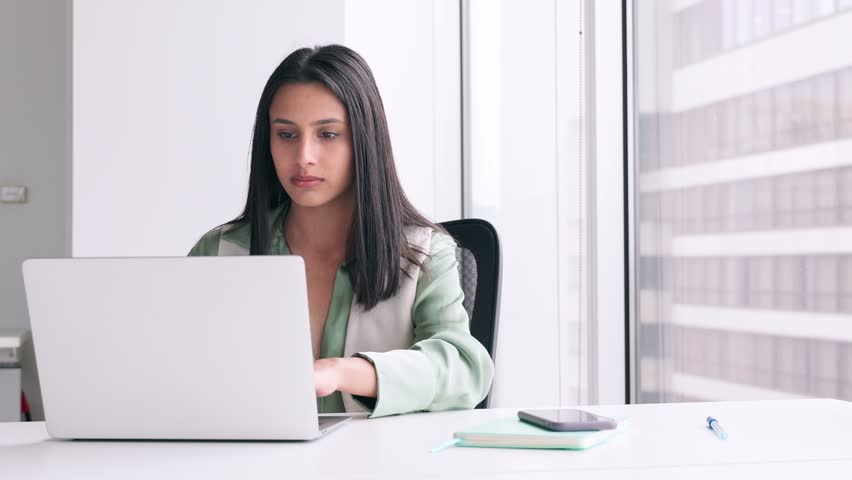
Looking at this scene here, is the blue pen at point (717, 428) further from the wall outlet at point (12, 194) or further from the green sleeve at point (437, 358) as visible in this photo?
the wall outlet at point (12, 194)

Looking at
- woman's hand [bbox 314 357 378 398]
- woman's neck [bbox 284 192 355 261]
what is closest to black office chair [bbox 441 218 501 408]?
woman's neck [bbox 284 192 355 261]

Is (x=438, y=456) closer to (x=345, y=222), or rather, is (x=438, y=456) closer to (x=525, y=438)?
(x=525, y=438)

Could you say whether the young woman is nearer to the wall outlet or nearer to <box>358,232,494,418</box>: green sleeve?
<box>358,232,494,418</box>: green sleeve

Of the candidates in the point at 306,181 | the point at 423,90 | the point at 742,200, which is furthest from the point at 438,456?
the point at 423,90

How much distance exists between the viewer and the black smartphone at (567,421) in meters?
1.03

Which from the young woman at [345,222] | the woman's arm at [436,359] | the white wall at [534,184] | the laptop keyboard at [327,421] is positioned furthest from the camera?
the white wall at [534,184]

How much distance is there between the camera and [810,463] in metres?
0.95

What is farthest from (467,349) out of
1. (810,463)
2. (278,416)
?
(810,463)

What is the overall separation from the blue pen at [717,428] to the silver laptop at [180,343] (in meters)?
0.47

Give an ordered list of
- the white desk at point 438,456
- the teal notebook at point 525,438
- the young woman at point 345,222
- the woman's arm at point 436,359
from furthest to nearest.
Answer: the young woman at point 345,222 → the woman's arm at point 436,359 → the teal notebook at point 525,438 → the white desk at point 438,456

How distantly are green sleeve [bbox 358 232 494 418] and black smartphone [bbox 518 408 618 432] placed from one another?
0.62ft

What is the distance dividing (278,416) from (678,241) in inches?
48.3

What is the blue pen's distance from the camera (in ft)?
3.50

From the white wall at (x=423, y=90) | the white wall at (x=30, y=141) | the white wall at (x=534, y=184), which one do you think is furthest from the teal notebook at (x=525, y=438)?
the white wall at (x=30, y=141)
